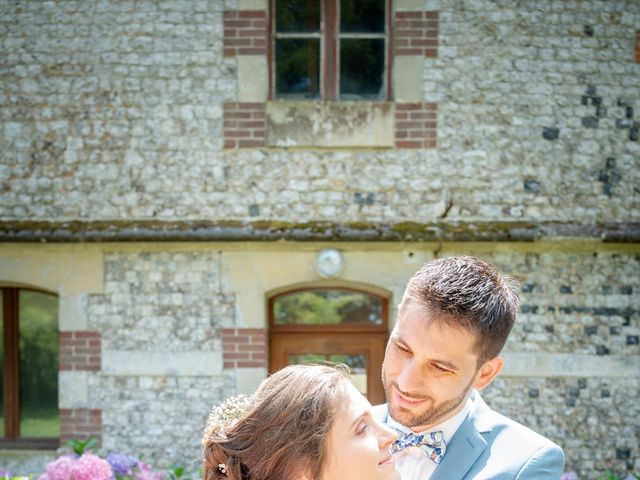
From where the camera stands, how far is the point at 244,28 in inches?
227

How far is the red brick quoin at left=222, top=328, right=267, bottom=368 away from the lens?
5.78 metres

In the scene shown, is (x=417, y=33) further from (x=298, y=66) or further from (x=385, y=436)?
(x=385, y=436)

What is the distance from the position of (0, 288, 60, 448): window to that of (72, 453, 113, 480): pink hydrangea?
2.04m

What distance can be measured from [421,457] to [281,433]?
2.16 ft

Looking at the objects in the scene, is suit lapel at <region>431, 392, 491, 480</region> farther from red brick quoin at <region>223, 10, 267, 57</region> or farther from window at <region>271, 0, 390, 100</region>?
red brick quoin at <region>223, 10, 267, 57</region>

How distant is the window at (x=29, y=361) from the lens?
6.21 m

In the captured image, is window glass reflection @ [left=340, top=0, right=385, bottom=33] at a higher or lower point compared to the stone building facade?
higher

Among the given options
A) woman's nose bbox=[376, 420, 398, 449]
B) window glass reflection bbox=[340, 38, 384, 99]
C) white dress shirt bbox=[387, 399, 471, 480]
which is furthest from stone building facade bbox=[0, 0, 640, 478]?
woman's nose bbox=[376, 420, 398, 449]

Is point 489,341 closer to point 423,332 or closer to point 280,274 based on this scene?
point 423,332

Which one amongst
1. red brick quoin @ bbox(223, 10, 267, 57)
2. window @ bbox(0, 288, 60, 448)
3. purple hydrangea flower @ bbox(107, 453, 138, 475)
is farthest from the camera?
window @ bbox(0, 288, 60, 448)

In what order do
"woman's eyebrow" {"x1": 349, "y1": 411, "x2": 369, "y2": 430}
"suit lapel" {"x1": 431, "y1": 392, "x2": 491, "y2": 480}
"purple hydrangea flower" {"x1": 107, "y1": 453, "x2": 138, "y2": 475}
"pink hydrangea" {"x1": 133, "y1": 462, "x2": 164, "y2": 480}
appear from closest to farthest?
"woman's eyebrow" {"x1": 349, "y1": 411, "x2": 369, "y2": 430} → "suit lapel" {"x1": 431, "y1": 392, "x2": 491, "y2": 480} → "pink hydrangea" {"x1": 133, "y1": 462, "x2": 164, "y2": 480} → "purple hydrangea flower" {"x1": 107, "y1": 453, "x2": 138, "y2": 475}

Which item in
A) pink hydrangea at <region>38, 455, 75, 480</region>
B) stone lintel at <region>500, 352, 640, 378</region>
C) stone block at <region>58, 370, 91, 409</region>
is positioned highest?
stone lintel at <region>500, 352, 640, 378</region>

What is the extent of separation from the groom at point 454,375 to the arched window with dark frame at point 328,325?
380cm

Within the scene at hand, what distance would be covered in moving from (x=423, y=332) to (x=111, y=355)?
14.0 ft
